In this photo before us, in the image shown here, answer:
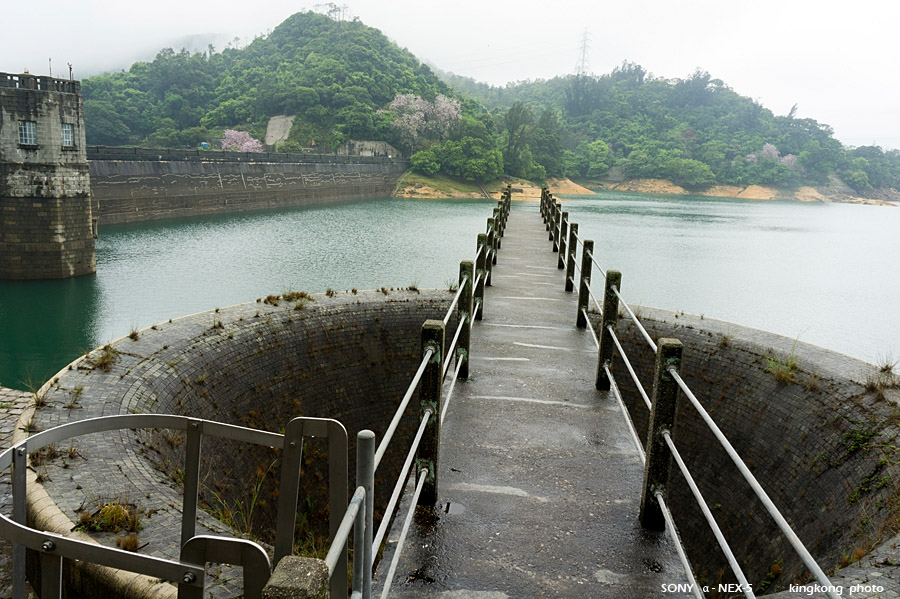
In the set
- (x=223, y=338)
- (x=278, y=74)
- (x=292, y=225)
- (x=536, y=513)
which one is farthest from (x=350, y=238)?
(x=278, y=74)

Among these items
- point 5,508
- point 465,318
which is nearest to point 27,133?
point 5,508

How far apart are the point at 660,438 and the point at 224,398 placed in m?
4.97

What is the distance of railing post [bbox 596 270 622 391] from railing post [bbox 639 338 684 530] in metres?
1.71

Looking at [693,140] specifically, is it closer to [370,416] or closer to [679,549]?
[370,416]

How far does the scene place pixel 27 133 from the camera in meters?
18.7

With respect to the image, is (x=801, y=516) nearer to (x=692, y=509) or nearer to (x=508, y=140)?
(x=692, y=509)

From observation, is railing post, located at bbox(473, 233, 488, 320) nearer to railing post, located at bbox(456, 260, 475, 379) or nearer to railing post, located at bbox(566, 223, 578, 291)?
railing post, located at bbox(456, 260, 475, 379)

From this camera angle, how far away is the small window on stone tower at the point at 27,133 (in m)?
18.6

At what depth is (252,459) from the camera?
695 centimetres

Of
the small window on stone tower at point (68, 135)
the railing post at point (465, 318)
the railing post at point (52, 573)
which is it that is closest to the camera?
the railing post at point (52, 573)

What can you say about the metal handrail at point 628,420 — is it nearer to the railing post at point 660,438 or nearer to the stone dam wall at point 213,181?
the railing post at point 660,438

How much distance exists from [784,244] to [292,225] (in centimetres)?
2181

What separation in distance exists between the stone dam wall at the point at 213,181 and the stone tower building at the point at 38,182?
16.0 ft

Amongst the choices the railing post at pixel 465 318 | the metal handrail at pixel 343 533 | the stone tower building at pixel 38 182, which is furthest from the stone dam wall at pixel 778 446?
the stone tower building at pixel 38 182
